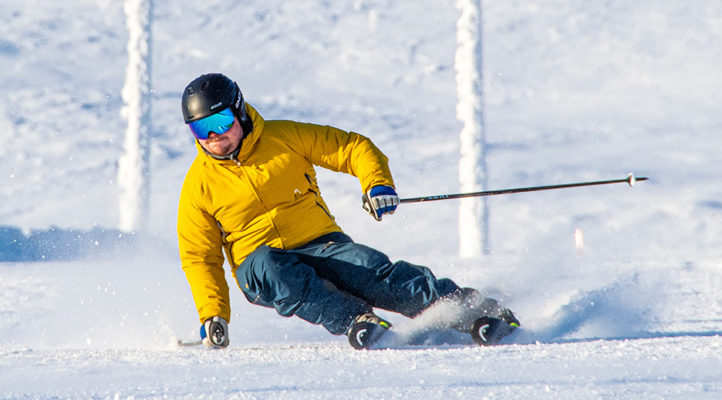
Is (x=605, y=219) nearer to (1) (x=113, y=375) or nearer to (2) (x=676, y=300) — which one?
(2) (x=676, y=300)

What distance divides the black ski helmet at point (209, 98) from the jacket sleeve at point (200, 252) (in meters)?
0.35

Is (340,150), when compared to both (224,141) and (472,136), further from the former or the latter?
(472,136)

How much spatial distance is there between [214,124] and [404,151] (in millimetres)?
20057

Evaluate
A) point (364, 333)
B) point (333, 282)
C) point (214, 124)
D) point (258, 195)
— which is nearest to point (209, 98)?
point (214, 124)

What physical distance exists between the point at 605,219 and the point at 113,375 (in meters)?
18.6

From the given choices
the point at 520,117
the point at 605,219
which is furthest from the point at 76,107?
the point at 605,219

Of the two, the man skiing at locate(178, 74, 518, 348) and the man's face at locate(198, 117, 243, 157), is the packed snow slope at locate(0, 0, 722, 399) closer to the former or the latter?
the man skiing at locate(178, 74, 518, 348)

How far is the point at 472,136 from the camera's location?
33.5ft

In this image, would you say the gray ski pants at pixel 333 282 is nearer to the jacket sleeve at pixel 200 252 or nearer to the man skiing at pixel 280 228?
the man skiing at pixel 280 228

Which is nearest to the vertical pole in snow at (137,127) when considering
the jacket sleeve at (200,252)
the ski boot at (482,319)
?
the jacket sleeve at (200,252)

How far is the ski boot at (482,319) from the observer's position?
11.3 ft

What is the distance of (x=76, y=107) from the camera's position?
999 inches

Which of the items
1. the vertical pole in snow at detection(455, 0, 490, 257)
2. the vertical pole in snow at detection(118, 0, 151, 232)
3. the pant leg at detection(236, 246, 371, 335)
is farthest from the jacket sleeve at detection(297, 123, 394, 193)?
→ the vertical pole in snow at detection(118, 0, 151, 232)

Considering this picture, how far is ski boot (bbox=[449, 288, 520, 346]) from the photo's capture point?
11.3 feet
